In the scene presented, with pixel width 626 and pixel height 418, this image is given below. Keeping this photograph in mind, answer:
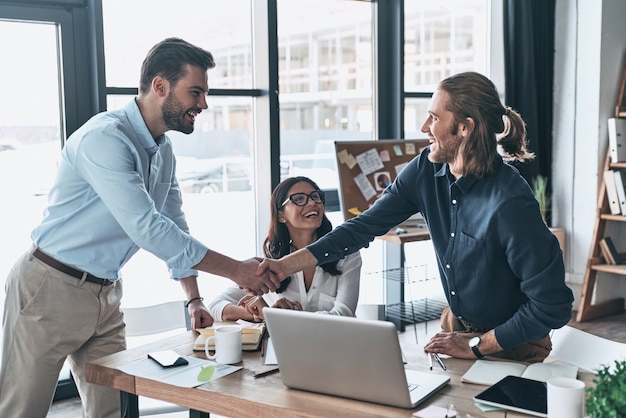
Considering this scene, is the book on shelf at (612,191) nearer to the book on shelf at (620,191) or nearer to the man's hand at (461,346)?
the book on shelf at (620,191)

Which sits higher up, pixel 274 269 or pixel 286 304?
pixel 274 269

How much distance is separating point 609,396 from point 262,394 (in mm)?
830

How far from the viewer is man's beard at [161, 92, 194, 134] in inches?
99.0

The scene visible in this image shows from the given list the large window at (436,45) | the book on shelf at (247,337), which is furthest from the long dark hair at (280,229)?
the large window at (436,45)

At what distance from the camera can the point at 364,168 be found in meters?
4.71

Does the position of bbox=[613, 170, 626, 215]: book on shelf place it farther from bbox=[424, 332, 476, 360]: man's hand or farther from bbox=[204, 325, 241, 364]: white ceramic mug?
bbox=[204, 325, 241, 364]: white ceramic mug

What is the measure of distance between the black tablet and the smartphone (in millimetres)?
812

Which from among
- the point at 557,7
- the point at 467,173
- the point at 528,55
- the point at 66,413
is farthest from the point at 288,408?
the point at 557,7

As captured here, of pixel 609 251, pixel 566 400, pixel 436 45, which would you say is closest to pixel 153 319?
pixel 566 400

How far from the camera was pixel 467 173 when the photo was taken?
222cm

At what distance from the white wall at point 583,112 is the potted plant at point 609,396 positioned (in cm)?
444

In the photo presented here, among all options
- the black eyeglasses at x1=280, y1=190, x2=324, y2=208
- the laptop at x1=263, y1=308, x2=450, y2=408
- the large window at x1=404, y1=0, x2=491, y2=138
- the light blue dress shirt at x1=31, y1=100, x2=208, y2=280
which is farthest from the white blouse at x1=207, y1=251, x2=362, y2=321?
the large window at x1=404, y1=0, x2=491, y2=138

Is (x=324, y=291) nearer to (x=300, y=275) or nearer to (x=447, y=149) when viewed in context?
(x=300, y=275)

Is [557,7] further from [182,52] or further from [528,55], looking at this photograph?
[182,52]
